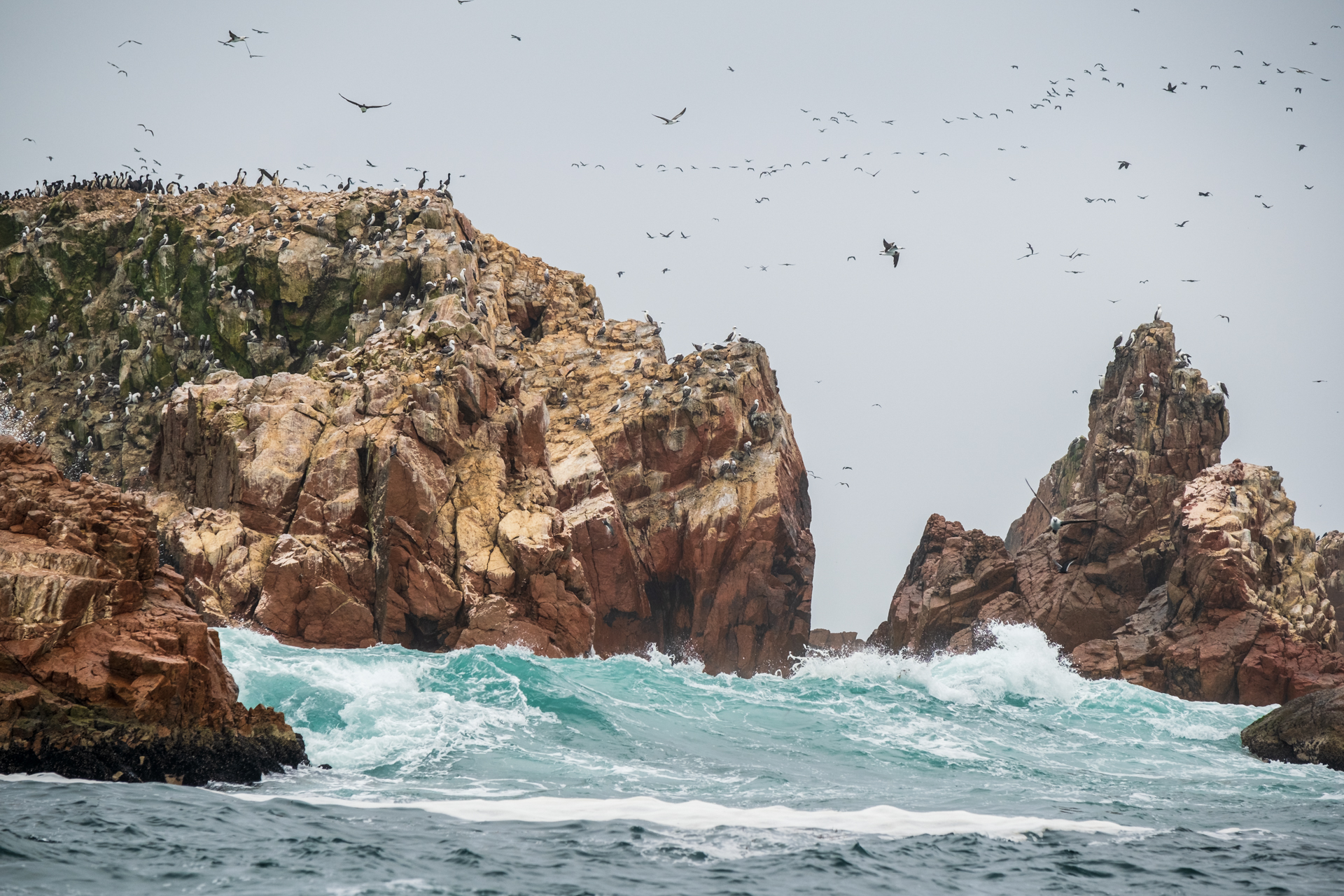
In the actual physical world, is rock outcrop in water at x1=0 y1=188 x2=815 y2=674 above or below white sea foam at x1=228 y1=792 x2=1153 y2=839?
above

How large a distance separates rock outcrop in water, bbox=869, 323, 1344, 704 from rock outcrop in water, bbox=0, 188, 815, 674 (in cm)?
811

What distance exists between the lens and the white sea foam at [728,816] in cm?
1375

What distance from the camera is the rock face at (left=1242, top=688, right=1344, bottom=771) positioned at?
2308 cm

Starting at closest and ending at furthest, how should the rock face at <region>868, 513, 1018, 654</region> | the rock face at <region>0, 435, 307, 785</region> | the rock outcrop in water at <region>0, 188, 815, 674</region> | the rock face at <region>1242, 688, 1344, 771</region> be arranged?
the rock face at <region>0, 435, 307, 785</region> → the rock face at <region>1242, 688, 1344, 771</region> → the rock outcrop in water at <region>0, 188, 815, 674</region> → the rock face at <region>868, 513, 1018, 654</region>

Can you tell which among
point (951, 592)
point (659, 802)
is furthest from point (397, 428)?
point (951, 592)

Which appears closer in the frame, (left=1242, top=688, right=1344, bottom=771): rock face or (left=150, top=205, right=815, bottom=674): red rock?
(left=1242, top=688, right=1344, bottom=771): rock face

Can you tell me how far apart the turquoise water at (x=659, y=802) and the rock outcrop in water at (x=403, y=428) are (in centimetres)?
662

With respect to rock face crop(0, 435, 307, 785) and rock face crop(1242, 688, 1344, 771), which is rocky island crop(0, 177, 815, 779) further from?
rock face crop(1242, 688, 1344, 771)

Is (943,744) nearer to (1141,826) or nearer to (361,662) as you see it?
(1141,826)

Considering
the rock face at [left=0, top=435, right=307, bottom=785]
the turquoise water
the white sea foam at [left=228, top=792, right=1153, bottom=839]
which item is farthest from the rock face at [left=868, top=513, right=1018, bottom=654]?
the rock face at [left=0, top=435, right=307, bottom=785]

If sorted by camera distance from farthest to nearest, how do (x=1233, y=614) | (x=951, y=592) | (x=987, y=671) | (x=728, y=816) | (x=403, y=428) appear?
(x=951, y=592), (x=1233, y=614), (x=403, y=428), (x=987, y=671), (x=728, y=816)

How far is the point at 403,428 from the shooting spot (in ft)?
125

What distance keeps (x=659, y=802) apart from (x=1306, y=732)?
1701 cm

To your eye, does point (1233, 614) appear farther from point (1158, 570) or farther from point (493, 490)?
point (493, 490)
